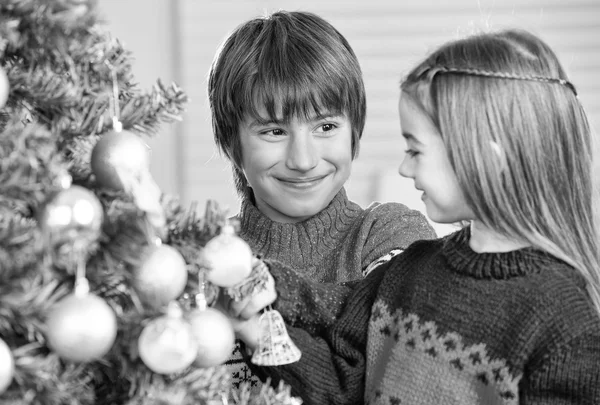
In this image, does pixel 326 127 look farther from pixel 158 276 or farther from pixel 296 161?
pixel 158 276

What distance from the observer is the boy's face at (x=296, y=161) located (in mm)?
1380

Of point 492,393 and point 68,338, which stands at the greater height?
point 68,338

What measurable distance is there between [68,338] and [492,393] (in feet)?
1.71

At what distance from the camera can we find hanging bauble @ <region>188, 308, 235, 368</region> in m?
0.75

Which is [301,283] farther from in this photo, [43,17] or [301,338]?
[43,17]

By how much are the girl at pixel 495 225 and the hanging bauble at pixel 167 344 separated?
0.29 meters

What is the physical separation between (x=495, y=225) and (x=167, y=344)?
1.53ft

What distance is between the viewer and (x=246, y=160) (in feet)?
4.71

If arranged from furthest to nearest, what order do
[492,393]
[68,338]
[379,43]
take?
[379,43]
[492,393]
[68,338]

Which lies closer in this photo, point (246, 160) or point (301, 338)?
point (301, 338)

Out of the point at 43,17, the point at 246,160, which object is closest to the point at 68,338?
the point at 43,17

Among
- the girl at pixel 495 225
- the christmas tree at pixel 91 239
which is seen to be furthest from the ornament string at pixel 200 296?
the girl at pixel 495 225

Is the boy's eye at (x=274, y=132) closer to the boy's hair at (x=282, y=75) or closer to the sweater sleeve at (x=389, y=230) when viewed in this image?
the boy's hair at (x=282, y=75)

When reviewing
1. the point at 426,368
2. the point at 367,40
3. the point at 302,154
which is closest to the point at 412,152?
the point at 426,368
